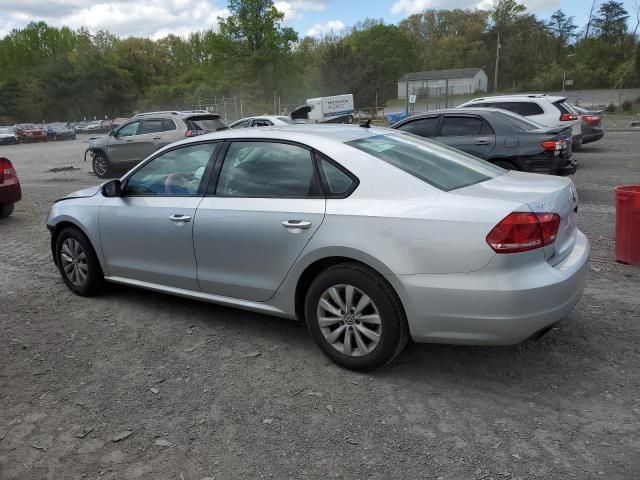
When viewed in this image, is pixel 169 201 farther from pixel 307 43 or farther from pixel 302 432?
pixel 307 43

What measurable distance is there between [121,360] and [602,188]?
9.11 meters

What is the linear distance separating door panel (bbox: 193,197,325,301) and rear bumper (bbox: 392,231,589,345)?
783 mm

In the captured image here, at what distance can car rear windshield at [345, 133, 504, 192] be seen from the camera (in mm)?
3492

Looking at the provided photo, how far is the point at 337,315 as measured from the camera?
3.46 meters

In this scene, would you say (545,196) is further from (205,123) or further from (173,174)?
(205,123)

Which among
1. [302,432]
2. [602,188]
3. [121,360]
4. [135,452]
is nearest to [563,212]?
[302,432]

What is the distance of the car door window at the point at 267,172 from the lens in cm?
368

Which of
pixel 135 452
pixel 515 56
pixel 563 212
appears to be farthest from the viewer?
pixel 515 56

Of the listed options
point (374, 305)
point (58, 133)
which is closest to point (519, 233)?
point (374, 305)

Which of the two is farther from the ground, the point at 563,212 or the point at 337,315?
the point at 563,212

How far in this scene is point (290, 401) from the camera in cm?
328

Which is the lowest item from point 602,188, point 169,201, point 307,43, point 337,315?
point 602,188

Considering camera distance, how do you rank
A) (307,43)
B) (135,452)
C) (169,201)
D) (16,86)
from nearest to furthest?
(135,452)
(169,201)
(16,86)
(307,43)

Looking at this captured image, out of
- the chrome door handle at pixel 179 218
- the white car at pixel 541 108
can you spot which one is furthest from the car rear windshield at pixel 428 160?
the white car at pixel 541 108
